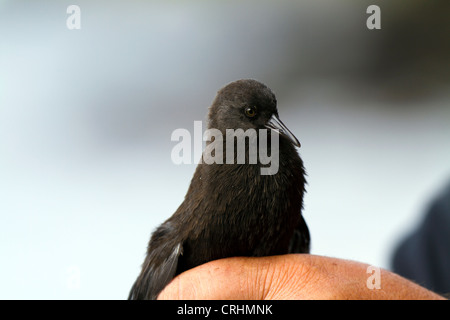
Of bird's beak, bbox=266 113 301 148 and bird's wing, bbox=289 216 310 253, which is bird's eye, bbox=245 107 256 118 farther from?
bird's wing, bbox=289 216 310 253

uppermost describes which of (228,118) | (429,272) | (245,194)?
(228,118)

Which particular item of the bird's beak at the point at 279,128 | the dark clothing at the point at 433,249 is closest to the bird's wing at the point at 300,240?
the bird's beak at the point at 279,128

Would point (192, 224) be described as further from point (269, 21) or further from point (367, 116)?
point (367, 116)

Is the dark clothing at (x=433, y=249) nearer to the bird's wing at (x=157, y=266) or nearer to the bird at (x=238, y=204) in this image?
the bird at (x=238, y=204)

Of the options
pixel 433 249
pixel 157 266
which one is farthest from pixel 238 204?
pixel 433 249

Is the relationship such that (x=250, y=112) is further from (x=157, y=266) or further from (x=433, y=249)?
(x=433, y=249)

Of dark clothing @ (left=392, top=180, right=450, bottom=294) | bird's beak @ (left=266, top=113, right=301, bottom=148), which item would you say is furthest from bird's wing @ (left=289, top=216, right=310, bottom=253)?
dark clothing @ (left=392, top=180, right=450, bottom=294)
